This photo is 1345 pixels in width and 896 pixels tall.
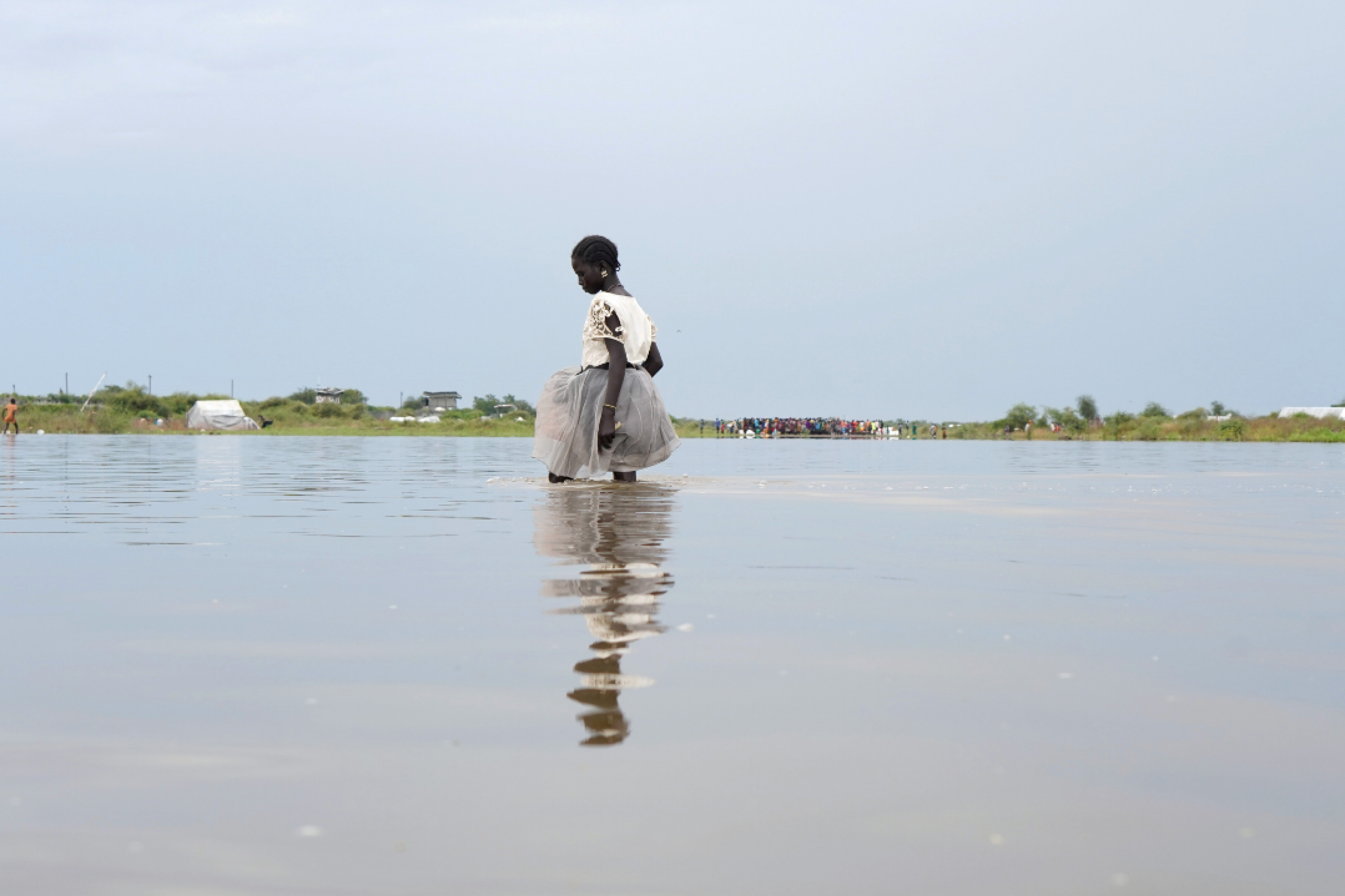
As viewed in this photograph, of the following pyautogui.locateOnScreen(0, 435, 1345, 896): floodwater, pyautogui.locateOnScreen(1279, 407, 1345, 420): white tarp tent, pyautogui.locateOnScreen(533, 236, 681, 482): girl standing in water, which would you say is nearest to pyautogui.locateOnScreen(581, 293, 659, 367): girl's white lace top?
pyautogui.locateOnScreen(533, 236, 681, 482): girl standing in water

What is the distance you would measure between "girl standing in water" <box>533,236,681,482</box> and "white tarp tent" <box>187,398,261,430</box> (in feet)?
172

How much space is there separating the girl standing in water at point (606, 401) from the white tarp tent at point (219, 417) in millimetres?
52471

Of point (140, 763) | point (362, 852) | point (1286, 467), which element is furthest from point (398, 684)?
point (1286, 467)

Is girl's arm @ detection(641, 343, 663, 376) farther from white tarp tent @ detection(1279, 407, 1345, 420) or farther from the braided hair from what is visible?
white tarp tent @ detection(1279, 407, 1345, 420)

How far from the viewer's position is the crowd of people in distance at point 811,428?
58.6m

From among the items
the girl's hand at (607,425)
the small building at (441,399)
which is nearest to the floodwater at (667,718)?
the girl's hand at (607,425)

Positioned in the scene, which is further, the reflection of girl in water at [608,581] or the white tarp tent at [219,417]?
the white tarp tent at [219,417]

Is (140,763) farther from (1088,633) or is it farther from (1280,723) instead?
(1088,633)

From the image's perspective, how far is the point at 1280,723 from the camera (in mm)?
2248

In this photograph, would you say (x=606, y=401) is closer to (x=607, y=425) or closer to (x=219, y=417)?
(x=607, y=425)

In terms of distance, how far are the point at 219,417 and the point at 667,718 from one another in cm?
6185

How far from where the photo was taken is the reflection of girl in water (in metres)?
2.35

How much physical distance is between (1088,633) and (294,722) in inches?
80.8

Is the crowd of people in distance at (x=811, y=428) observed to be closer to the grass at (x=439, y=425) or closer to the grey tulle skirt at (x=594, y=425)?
the grass at (x=439, y=425)
